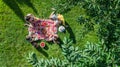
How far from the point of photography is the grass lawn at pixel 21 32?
45.3ft

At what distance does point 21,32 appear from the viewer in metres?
14.0

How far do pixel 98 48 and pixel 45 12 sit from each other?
7.32 meters

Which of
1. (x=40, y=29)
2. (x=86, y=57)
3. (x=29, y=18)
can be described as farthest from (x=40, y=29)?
→ (x=86, y=57)

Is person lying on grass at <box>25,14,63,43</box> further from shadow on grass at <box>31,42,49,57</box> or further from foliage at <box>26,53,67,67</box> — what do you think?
foliage at <box>26,53,67,67</box>

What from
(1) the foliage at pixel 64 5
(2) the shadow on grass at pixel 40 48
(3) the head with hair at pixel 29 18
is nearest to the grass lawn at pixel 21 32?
(2) the shadow on grass at pixel 40 48

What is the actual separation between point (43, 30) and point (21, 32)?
0.93 m

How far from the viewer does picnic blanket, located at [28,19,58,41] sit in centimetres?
1394

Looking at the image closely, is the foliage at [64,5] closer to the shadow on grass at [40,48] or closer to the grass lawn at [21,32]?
the grass lawn at [21,32]

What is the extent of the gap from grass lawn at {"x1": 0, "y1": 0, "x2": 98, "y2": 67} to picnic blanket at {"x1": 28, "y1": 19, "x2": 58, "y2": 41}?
26 centimetres

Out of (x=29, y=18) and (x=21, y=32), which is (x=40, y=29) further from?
(x=21, y=32)

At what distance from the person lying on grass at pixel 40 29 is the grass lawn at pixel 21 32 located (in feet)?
0.70

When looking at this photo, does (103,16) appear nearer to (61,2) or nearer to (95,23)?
(95,23)

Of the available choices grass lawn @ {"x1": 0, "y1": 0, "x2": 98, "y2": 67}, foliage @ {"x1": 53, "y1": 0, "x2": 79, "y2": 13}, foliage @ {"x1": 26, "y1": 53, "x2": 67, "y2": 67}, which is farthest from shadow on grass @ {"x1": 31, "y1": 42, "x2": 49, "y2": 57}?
foliage @ {"x1": 26, "y1": 53, "x2": 67, "y2": 67}

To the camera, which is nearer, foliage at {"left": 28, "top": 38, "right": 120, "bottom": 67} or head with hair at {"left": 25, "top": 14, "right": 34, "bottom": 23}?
foliage at {"left": 28, "top": 38, "right": 120, "bottom": 67}
